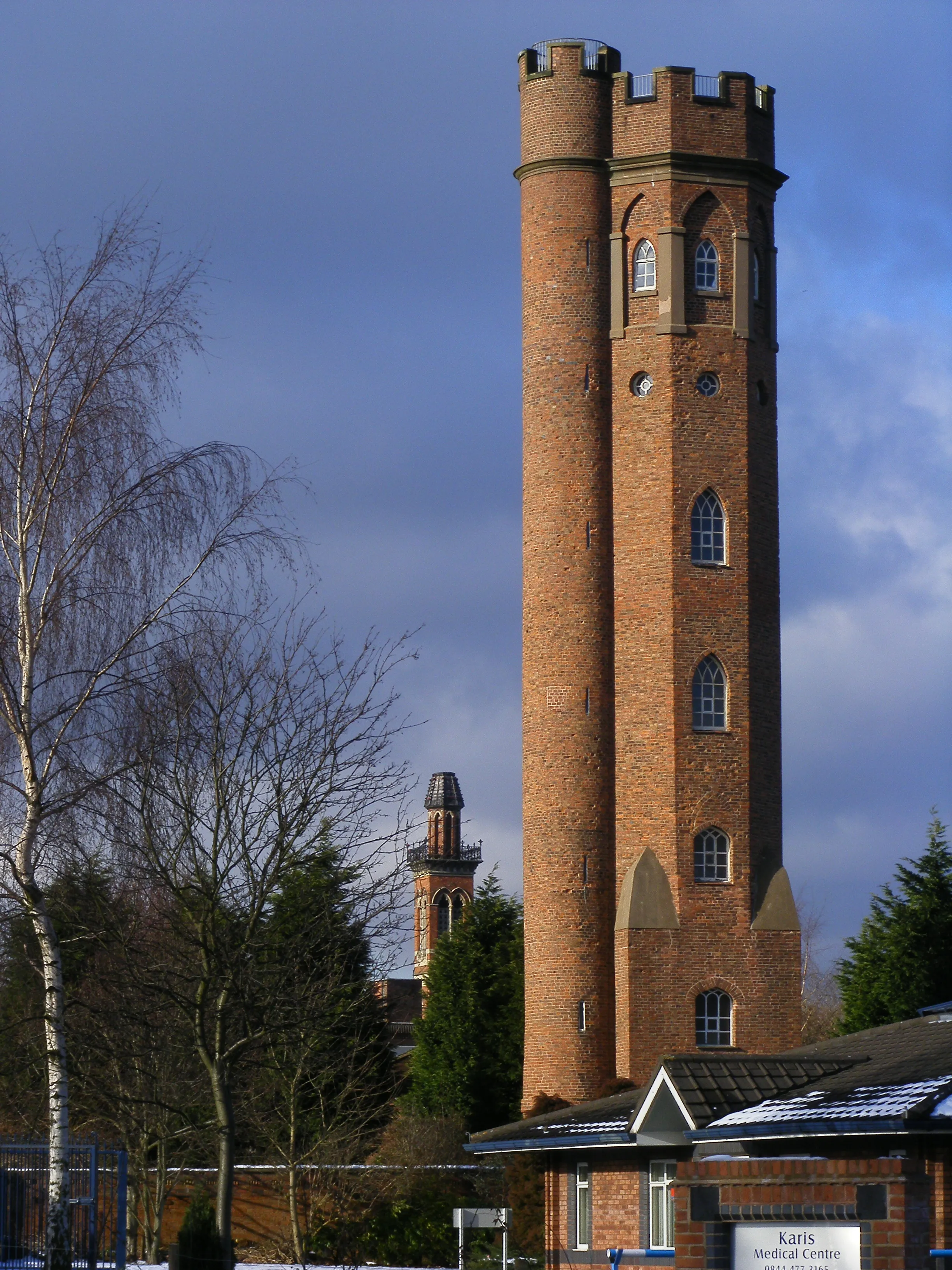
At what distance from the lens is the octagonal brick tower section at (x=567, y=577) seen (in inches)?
1695

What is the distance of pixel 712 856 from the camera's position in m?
42.7

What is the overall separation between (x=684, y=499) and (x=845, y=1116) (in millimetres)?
23972

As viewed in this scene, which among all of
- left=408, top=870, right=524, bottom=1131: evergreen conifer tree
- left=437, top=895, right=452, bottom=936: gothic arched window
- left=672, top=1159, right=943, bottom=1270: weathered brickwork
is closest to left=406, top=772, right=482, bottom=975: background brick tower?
left=437, top=895, right=452, bottom=936: gothic arched window

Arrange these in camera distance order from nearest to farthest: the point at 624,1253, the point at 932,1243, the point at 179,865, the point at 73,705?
the point at 73,705 < the point at 932,1243 < the point at 179,865 < the point at 624,1253

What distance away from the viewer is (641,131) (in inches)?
1774

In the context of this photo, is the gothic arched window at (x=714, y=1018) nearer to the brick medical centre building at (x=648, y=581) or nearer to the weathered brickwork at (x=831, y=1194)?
the brick medical centre building at (x=648, y=581)

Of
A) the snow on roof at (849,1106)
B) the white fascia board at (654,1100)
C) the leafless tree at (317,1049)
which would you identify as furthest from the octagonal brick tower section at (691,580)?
the snow on roof at (849,1106)

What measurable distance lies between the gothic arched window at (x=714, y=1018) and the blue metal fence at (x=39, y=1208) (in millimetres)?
21243

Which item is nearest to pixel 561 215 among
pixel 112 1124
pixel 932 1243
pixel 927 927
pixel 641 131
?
pixel 641 131

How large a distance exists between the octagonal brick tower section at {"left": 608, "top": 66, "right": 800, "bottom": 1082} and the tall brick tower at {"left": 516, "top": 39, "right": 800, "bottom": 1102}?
55 millimetres

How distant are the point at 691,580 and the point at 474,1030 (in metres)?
19.5

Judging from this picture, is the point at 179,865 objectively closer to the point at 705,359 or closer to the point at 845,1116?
the point at 845,1116

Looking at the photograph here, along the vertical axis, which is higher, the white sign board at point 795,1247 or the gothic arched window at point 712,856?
the gothic arched window at point 712,856

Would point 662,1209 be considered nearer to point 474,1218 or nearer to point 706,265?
point 474,1218
